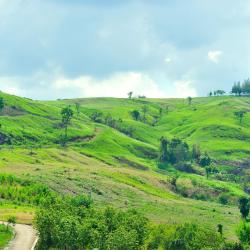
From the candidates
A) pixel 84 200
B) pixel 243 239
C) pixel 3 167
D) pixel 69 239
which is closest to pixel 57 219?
pixel 69 239

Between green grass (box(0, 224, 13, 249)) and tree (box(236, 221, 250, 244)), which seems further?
tree (box(236, 221, 250, 244))

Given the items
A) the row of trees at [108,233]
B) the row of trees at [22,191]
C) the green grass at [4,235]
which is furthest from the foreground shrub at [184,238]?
the row of trees at [22,191]

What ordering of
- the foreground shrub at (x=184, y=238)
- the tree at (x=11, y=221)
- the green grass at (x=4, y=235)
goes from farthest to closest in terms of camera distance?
the tree at (x=11, y=221)
the green grass at (x=4, y=235)
the foreground shrub at (x=184, y=238)

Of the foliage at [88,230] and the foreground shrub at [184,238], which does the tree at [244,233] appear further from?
the foliage at [88,230]

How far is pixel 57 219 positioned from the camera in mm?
92188

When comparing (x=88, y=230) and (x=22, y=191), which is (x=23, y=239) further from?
(x=22, y=191)

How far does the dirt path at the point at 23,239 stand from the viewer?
101669 millimetres

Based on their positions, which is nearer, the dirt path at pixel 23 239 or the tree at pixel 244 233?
the dirt path at pixel 23 239

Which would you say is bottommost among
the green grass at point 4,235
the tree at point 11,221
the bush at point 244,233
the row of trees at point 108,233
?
the bush at point 244,233

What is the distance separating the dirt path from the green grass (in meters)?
0.92

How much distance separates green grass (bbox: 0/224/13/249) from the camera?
337ft

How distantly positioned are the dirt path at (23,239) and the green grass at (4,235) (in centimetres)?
92

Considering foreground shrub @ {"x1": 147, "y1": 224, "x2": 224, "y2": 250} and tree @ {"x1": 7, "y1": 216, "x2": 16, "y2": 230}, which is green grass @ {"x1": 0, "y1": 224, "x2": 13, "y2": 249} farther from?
foreground shrub @ {"x1": 147, "y1": 224, "x2": 224, "y2": 250}

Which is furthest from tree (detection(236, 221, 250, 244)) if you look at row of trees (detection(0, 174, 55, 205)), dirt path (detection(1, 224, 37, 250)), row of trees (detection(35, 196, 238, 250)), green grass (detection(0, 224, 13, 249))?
green grass (detection(0, 224, 13, 249))
